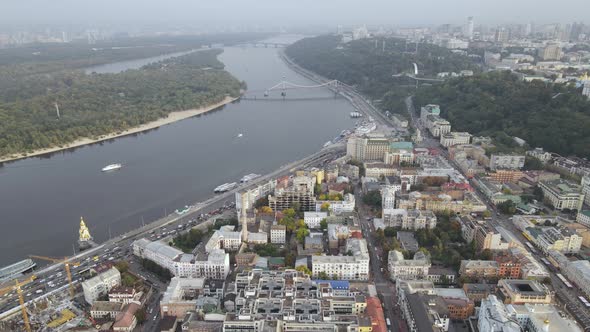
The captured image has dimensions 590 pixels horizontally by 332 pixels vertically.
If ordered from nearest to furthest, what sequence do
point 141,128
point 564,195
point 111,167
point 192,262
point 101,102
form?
point 192,262 < point 564,195 < point 111,167 < point 141,128 < point 101,102

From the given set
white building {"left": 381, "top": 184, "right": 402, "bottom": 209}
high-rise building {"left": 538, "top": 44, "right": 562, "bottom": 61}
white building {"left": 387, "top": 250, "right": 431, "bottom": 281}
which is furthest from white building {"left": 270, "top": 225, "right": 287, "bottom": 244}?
high-rise building {"left": 538, "top": 44, "right": 562, "bottom": 61}

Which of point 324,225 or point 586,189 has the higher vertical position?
point 586,189

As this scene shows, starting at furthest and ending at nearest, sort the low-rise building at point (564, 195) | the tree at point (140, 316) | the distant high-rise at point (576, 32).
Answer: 1. the distant high-rise at point (576, 32)
2. the low-rise building at point (564, 195)
3. the tree at point (140, 316)

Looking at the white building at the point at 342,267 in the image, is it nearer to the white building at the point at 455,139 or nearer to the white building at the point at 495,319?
the white building at the point at 495,319

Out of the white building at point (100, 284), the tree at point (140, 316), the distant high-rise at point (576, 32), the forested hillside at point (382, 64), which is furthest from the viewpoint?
the distant high-rise at point (576, 32)

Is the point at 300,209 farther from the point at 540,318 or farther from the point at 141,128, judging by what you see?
the point at 141,128

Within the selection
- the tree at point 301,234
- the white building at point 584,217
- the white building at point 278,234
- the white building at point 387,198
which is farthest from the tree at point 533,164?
the white building at point 278,234

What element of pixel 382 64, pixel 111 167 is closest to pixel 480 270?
pixel 111 167
